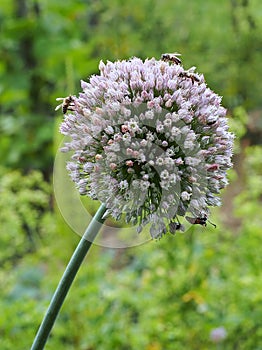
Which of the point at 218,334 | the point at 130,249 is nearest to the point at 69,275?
the point at 218,334

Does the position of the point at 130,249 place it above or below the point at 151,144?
below

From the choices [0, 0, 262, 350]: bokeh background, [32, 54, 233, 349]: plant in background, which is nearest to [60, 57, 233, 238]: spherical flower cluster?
[32, 54, 233, 349]: plant in background

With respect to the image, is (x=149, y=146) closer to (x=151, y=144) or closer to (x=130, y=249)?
(x=151, y=144)

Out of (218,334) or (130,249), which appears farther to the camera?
(130,249)

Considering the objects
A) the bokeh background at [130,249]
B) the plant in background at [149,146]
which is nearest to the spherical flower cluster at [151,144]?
the plant in background at [149,146]

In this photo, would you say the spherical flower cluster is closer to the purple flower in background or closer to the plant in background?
the plant in background

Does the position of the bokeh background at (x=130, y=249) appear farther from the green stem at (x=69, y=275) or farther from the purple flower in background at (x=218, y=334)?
the green stem at (x=69, y=275)
